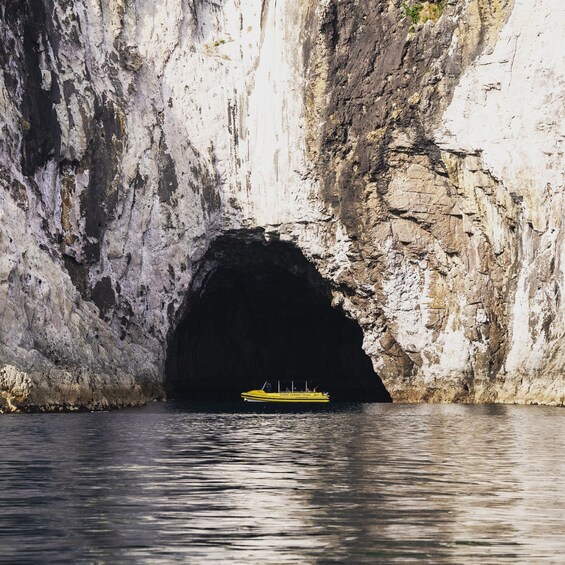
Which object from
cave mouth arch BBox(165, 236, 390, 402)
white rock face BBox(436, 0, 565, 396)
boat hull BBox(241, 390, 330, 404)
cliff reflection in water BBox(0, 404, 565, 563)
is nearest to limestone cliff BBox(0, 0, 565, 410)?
white rock face BBox(436, 0, 565, 396)

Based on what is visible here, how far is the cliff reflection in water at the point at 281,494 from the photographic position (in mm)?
15422

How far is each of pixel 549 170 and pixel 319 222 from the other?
11.4 meters

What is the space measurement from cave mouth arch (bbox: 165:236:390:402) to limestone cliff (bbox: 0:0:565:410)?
148 inches

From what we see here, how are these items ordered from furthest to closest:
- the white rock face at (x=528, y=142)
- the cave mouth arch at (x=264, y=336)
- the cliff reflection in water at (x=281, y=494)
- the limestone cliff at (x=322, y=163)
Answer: the cave mouth arch at (x=264, y=336) < the limestone cliff at (x=322, y=163) < the white rock face at (x=528, y=142) < the cliff reflection in water at (x=281, y=494)

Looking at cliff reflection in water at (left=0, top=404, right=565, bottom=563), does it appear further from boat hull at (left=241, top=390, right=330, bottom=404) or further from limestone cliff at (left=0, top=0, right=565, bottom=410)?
boat hull at (left=241, top=390, right=330, bottom=404)

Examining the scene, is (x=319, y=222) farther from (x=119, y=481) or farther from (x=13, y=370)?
(x=119, y=481)

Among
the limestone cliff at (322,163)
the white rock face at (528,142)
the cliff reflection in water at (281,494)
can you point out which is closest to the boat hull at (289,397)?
the limestone cliff at (322,163)

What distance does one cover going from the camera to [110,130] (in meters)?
59.2

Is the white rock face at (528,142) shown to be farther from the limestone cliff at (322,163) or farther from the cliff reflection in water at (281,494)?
the cliff reflection in water at (281,494)

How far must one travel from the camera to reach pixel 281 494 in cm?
2066

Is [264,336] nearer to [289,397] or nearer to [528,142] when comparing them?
[289,397]

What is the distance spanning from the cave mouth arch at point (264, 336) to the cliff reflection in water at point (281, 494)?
2697cm

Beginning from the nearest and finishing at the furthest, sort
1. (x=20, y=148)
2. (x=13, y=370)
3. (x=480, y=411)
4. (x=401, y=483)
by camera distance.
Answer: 1. (x=401, y=483)
2. (x=13, y=370)
3. (x=480, y=411)
4. (x=20, y=148)

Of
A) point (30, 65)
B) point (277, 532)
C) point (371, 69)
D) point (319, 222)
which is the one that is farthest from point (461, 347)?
point (277, 532)
